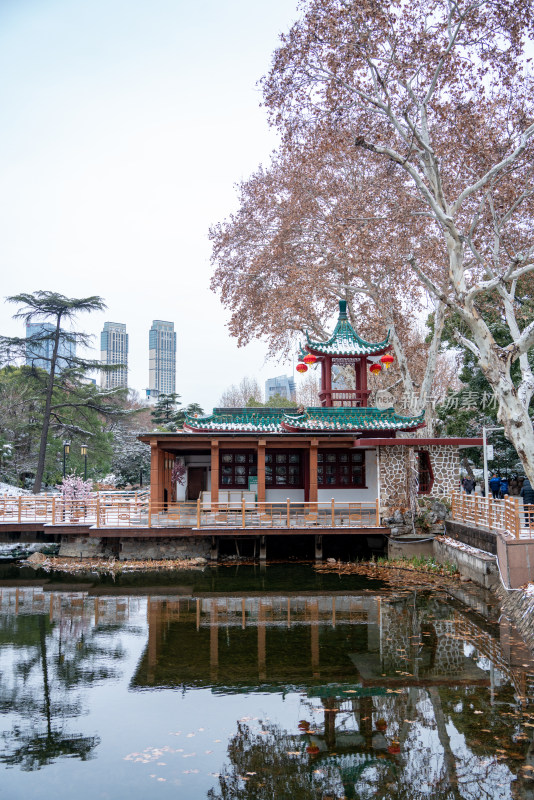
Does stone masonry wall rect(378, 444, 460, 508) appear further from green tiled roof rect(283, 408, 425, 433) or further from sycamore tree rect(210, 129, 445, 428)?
sycamore tree rect(210, 129, 445, 428)

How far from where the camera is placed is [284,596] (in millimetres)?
14516

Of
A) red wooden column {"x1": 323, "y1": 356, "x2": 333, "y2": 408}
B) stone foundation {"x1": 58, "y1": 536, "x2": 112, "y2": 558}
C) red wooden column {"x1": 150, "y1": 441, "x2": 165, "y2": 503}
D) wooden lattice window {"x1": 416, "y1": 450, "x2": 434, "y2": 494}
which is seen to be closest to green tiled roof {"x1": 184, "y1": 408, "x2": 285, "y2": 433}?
red wooden column {"x1": 150, "y1": 441, "x2": 165, "y2": 503}

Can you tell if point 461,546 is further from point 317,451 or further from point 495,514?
point 317,451

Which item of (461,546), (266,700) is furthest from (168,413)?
(266,700)

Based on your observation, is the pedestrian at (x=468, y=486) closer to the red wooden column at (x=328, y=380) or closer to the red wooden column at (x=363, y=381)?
the red wooden column at (x=363, y=381)

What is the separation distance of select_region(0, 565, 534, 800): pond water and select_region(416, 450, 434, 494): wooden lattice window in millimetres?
6327

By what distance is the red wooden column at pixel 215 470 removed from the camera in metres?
19.8

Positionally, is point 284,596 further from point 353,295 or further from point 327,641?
point 353,295

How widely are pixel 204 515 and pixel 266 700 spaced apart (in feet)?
37.6

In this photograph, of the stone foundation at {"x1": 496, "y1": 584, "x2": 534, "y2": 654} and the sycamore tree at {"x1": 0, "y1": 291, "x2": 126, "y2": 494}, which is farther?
the sycamore tree at {"x1": 0, "y1": 291, "x2": 126, "y2": 494}

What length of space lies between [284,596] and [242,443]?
21.8ft

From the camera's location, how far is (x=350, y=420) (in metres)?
21.1

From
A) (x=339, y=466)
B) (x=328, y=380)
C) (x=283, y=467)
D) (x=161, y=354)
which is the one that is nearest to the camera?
(x=339, y=466)

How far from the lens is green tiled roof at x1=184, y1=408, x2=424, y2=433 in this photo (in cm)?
2050
